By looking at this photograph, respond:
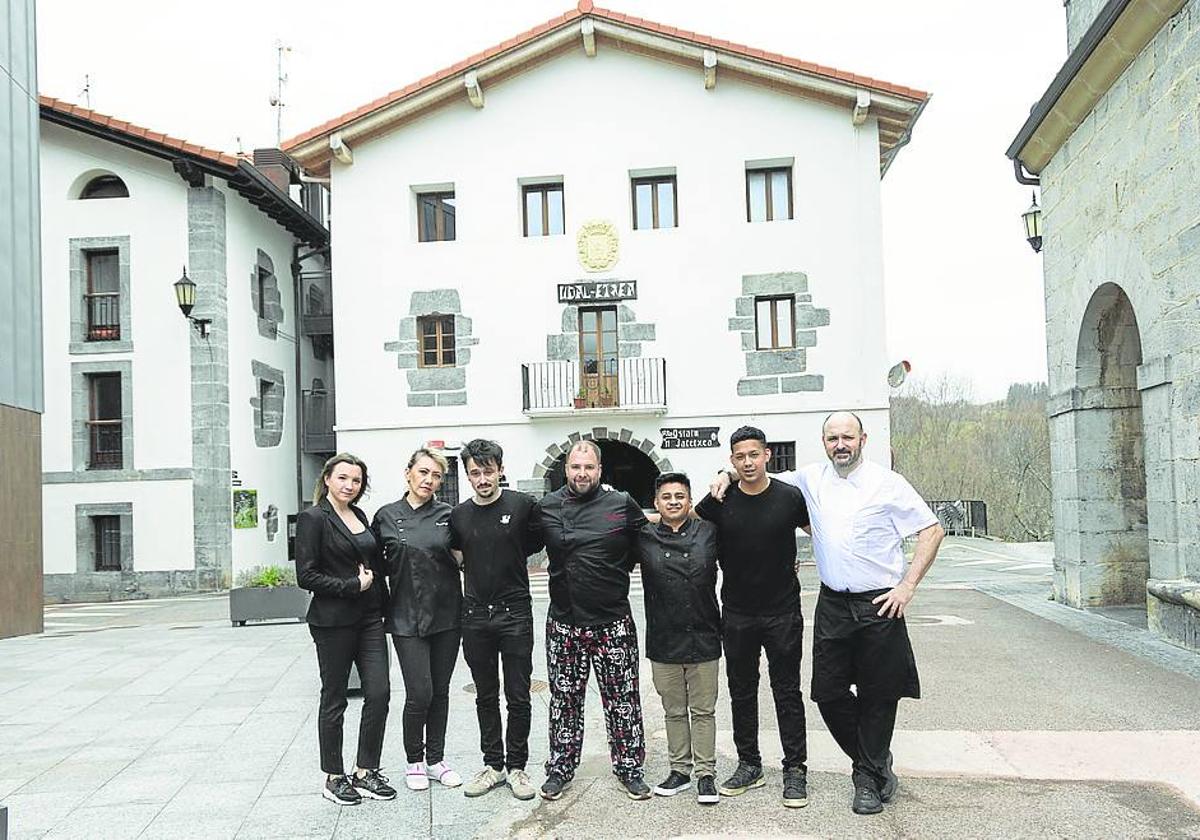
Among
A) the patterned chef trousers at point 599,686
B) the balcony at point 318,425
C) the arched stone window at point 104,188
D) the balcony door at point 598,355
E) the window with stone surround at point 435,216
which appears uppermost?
the arched stone window at point 104,188

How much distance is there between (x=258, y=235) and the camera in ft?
70.8

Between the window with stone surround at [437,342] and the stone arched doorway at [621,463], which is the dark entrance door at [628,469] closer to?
the stone arched doorway at [621,463]

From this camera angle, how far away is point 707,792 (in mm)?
4785

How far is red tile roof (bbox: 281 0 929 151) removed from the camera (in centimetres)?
1822

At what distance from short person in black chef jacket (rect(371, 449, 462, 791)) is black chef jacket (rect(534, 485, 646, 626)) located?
486mm

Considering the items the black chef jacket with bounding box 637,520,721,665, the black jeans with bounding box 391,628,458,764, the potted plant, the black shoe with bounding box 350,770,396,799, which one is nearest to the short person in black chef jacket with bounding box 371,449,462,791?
the black jeans with bounding box 391,628,458,764

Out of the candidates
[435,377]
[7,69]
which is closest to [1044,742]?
[7,69]

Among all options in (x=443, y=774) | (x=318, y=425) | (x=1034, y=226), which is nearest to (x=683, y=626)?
(x=443, y=774)

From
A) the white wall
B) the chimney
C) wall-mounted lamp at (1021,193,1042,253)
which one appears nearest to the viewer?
wall-mounted lamp at (1021,193,1042,253)

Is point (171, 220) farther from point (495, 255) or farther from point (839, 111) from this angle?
point (839, 111)

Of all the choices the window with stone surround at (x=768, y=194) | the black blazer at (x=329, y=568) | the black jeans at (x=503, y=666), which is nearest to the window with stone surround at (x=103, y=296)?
the window with stone surround at (x=768, y=194)

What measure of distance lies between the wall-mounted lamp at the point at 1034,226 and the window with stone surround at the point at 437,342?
32.8ft

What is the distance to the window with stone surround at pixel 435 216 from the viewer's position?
784 inches

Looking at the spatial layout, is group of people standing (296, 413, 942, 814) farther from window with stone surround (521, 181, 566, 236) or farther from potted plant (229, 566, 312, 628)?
window with stone surround (521, 181, 566, 236)
